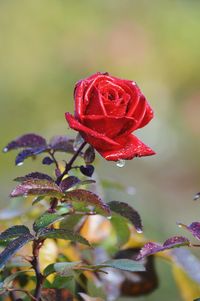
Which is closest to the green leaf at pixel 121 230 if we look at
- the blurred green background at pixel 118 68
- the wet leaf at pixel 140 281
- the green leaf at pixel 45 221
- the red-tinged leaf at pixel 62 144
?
the wet leaf at pixel 140 281

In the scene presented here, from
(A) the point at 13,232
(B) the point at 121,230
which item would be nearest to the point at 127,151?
(A) the point at 13,232

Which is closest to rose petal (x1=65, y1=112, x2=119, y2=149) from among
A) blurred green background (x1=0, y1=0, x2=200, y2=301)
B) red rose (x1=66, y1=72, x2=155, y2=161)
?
red rose (x1=66, y1=72, x2=155, y2=161)

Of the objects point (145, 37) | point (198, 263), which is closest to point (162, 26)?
point (145, 37)

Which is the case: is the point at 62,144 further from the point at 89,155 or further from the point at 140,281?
the point at 140,281

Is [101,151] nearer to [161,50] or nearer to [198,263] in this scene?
[198,263]

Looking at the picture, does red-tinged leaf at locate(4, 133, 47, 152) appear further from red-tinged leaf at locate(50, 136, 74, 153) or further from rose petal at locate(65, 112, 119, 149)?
rose petal at locate(65, 112, 119, 149)

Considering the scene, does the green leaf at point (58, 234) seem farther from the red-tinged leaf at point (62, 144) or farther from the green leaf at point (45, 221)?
the red-tinged leaf at point (62, 144)
